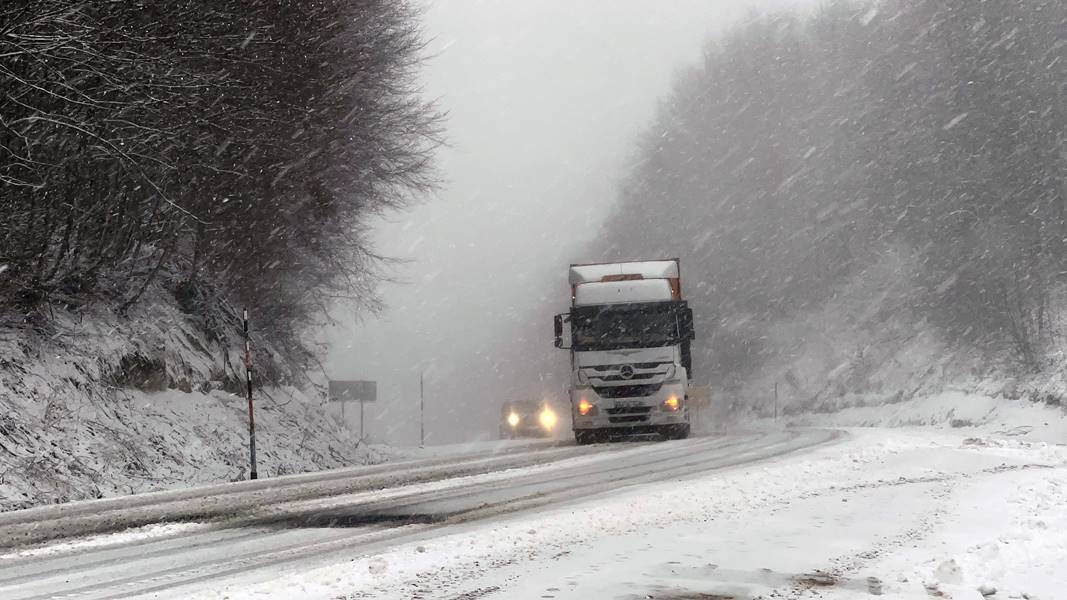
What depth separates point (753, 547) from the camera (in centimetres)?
730

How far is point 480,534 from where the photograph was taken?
311 inches

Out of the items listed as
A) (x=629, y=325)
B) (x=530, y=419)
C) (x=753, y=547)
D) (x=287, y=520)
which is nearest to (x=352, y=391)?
(x=530, y=419)

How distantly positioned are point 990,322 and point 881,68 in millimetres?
15204

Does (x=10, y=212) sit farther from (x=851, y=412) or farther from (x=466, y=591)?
(x=851, y=412)

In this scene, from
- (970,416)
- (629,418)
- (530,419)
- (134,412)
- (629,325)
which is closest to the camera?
(134,412)

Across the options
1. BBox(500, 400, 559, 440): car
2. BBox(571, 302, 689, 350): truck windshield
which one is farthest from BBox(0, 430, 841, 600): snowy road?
BBox(500, 400, 559, 440): car

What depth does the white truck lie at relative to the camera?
19.8 meters

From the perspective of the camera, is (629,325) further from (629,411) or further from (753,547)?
(753,547)

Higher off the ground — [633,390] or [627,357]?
[627,357]

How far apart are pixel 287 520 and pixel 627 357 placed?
38.1 ft

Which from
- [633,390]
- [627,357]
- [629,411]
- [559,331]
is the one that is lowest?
[629,411]

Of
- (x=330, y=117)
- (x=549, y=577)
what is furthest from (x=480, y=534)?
(x=330, y=117)

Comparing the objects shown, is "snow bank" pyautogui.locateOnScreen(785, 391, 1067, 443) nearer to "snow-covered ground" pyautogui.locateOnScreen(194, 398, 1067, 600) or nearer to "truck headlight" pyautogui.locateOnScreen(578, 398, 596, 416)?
"truck headlight" pyautogui.locateOnScreen(578, 398, 596, 416)

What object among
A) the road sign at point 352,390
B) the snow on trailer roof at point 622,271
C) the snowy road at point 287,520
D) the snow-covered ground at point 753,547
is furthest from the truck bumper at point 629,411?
the road sign at point 352,390
